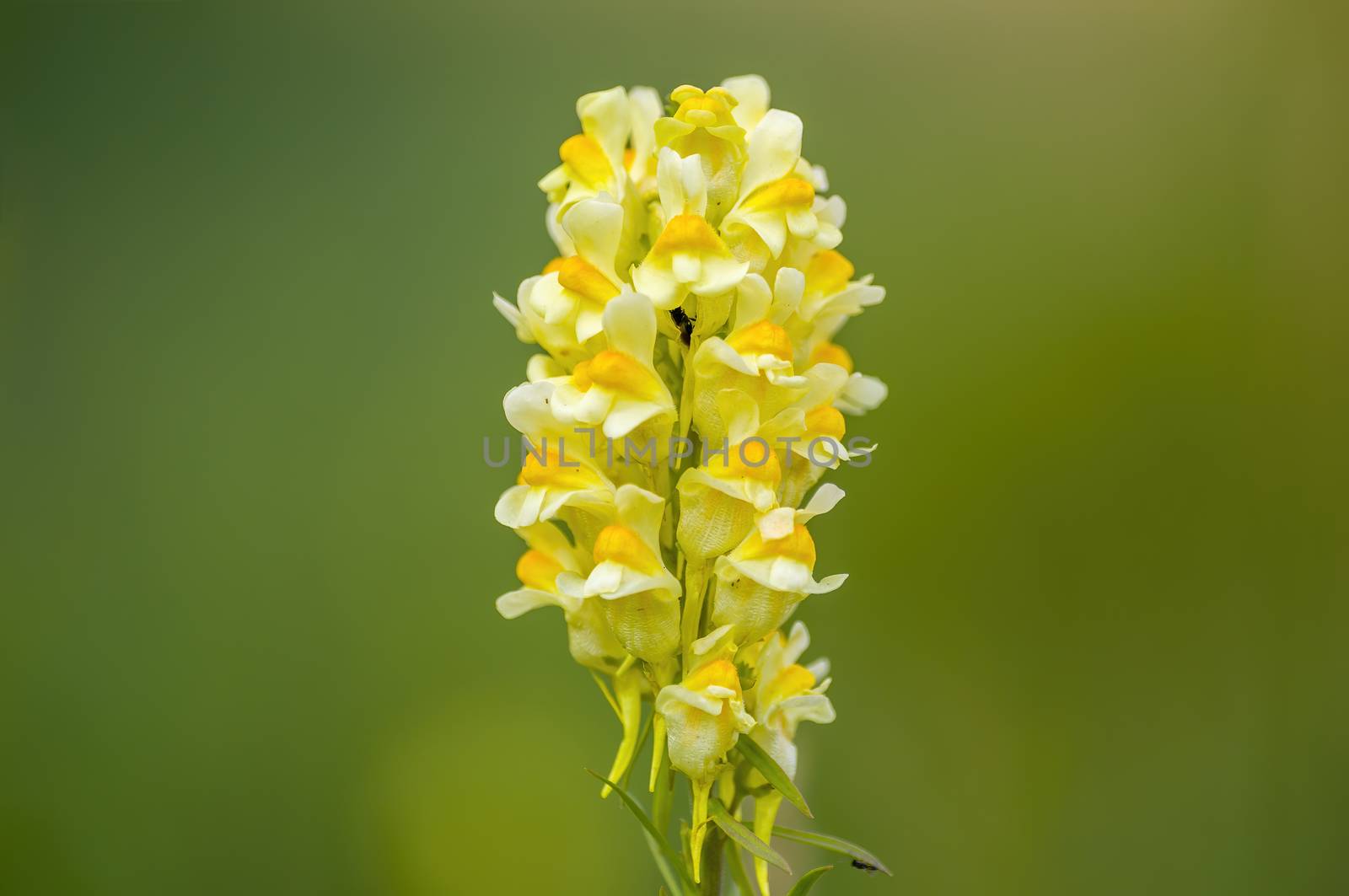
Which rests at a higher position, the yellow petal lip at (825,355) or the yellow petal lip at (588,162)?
the yellow petal lip at (588,162)

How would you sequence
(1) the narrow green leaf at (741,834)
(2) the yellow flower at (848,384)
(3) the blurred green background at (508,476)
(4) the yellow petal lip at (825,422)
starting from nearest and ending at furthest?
(1) the narrow green leaf at (741,834) < (4) the yellow petal lip at (825,422) < (2) the yellow flower at (848,384) < (3) the blurred green background at (508,476)

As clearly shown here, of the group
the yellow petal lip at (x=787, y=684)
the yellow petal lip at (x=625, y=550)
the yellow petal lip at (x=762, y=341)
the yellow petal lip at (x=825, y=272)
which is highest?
the yellow petal lip at (x=825, y=272)

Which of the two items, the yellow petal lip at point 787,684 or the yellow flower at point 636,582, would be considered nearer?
the yellow flower at point 636,582

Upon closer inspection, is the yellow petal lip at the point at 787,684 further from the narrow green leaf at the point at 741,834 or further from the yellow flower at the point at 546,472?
the yellow flower at the point at 546,472

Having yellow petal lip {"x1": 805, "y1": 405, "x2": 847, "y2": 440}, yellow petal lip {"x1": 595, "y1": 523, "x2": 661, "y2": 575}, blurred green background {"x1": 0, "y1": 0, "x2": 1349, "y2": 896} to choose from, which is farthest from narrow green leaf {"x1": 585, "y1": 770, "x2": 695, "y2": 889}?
blurred green background {"x1": 0, "y1": 0, "x2": 1349, "y2": 896}

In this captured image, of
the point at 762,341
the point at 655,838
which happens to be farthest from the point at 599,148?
the point at 655,838

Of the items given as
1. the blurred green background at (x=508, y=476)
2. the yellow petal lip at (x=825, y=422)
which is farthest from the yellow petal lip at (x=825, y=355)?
the blurred green background at (x=508, y=476)

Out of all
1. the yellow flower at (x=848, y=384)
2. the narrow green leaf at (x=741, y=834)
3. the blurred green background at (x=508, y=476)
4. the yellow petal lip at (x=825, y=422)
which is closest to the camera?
the narrow green leaf at (x=741, y=834)
